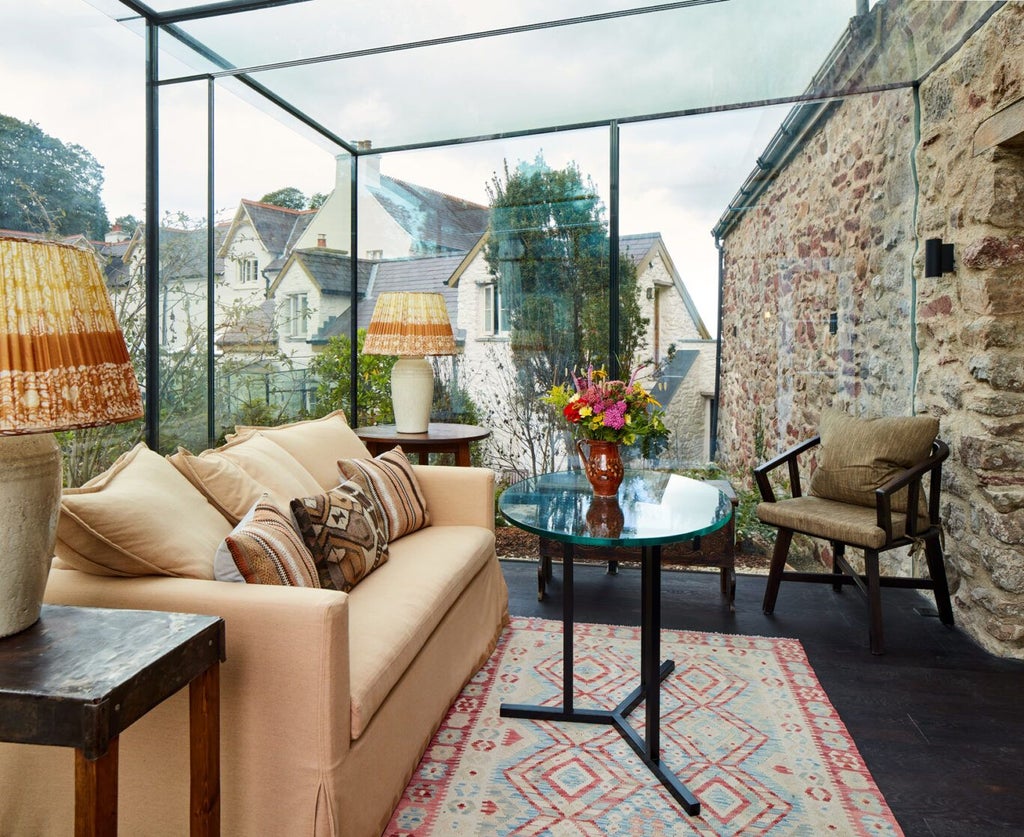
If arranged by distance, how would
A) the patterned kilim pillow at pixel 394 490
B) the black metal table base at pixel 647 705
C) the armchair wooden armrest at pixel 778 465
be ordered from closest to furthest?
the black metal table base at pixel 647 705, the patterned kilim pillow at pixel 394 490, the armchair wooden armrest at pixel 778 465

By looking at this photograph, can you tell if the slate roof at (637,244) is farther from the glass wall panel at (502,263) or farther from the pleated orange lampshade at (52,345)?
the pleated orange lampshade at (52,345)

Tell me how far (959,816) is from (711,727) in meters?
0.70

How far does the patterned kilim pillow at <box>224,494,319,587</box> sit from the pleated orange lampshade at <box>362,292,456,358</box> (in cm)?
187

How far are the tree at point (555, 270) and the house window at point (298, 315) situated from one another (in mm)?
1133

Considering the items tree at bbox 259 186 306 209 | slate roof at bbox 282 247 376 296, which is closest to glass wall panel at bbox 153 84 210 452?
tree at bbox 259 186 306 209

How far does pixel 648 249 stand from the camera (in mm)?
4156

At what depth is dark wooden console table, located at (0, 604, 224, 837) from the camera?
3.94 feet

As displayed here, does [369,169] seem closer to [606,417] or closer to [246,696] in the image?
[606,417]

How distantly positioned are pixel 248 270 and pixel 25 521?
2524mm

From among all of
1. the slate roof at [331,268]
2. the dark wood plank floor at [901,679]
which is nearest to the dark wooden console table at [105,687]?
the dark wood plank floor at [901,679]

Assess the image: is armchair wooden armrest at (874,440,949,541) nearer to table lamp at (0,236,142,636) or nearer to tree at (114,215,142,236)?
table lamp at (0,236,142,636)

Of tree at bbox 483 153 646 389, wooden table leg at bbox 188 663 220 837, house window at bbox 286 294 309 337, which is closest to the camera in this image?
wooden table leg at bbox 188 663 220 837

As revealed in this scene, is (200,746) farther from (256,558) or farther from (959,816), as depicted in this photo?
(959,816)

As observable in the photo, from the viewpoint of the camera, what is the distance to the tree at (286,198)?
152 inches
